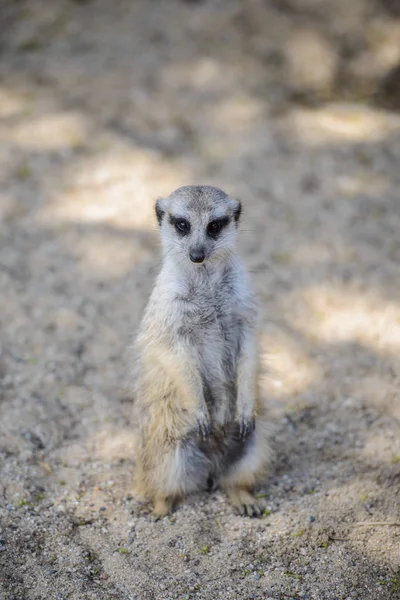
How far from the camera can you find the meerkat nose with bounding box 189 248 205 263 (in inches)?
101

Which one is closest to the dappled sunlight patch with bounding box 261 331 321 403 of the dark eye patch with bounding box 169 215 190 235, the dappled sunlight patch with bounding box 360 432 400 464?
the dappled sunlight patch with bounding box 360 432 400 464

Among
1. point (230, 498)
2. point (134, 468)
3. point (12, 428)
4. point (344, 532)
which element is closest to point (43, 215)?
point (12, 428)

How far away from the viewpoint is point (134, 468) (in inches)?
118

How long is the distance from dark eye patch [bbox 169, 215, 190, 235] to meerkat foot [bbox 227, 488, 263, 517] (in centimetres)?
108

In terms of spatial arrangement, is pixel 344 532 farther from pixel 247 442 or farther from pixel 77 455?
pixel 77 455

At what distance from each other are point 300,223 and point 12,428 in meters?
2.31

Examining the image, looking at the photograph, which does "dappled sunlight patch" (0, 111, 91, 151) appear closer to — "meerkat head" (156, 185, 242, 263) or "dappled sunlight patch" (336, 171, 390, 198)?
"dappled sunlight patch" (336, 171, 390, 198)

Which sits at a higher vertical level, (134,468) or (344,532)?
(344,532)

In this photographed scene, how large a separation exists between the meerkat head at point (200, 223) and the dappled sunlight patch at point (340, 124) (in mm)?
2649

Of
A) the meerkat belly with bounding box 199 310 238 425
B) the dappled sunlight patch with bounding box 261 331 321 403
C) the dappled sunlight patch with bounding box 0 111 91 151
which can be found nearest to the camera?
the meerkat belly with bounding box 199 310 238 425

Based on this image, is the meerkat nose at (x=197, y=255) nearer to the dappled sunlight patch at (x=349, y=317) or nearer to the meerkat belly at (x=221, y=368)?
the meerkat belly at (x=221, y=368)

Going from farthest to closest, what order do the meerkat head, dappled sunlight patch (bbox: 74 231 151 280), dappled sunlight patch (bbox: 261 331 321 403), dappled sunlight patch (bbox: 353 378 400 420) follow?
1. dappled sunlight patch (bbox: 74 231 151 280)
2. dappled sunlight patch (bbox: 261 331 321 403)
3. dappled sunlight patch (bbox: 353 378 400 420)
4. the meerkat head

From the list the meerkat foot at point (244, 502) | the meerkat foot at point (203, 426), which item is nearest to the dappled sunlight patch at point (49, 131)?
the meerkat foot at point (203, 426)

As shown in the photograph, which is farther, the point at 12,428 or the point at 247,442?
the point at 12,428
